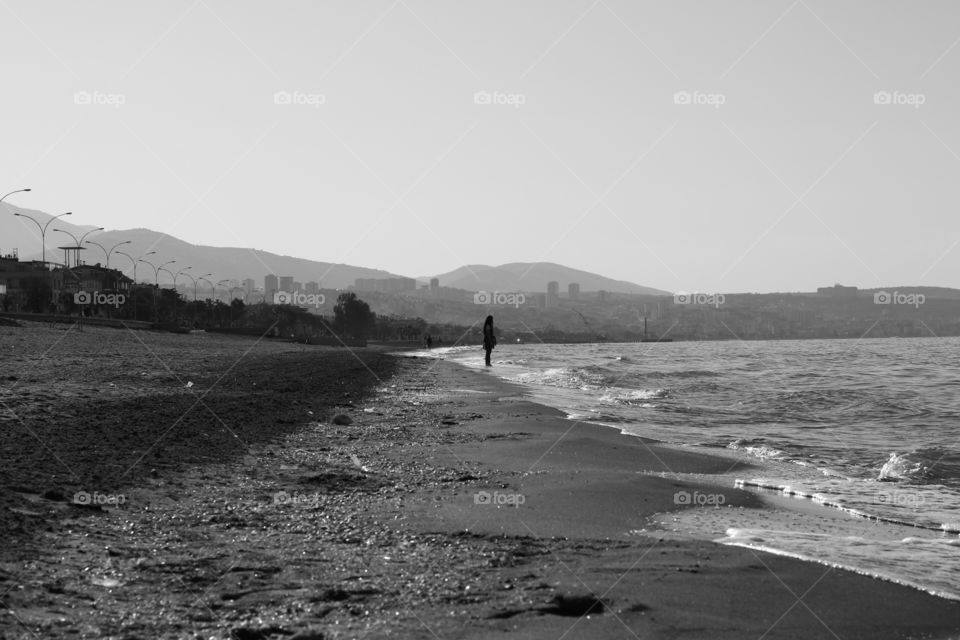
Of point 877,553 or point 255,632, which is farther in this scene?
point 877,553

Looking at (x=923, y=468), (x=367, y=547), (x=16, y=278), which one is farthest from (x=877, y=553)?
(x=16, y=278)

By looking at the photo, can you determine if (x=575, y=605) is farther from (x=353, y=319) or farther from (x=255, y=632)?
(x=353, y=319)

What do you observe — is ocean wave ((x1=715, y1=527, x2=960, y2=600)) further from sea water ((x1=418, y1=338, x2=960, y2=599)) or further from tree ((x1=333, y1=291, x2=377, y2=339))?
tree ((x1=333, y1=291, x2=377, y2=339))

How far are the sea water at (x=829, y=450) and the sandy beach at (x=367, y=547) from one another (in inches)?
27.0

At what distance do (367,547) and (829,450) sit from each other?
11.7m

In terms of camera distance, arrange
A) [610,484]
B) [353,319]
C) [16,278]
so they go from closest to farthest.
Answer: [610,484] < [16,278] < [353,319]

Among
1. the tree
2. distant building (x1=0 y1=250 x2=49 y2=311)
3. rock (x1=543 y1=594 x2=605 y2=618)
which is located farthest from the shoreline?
the tree

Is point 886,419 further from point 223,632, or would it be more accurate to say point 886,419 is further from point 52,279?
point 52,279

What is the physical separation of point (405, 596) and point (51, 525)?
3096 millimetres

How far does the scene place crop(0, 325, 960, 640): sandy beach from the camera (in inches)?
199

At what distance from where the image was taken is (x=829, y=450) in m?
15.9

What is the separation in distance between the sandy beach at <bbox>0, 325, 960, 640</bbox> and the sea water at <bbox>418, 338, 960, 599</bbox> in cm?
68

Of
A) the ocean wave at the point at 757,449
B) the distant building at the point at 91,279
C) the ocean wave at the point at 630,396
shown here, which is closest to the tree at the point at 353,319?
the distant building at the point at 91,279

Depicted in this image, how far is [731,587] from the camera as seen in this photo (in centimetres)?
590
